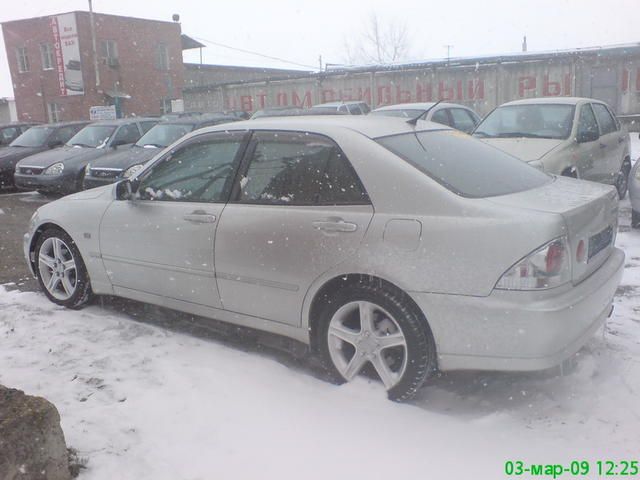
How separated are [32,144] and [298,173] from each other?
12103 millimetres

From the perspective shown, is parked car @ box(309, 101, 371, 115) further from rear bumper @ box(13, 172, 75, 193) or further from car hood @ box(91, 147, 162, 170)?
rear bumper @ box(13, 172, 75, 193)

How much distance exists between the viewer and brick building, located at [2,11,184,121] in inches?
1309

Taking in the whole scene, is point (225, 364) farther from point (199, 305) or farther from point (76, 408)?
point (76, 408)

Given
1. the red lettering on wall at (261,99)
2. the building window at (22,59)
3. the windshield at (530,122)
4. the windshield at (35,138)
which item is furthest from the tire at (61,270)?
the building window at (22,59)

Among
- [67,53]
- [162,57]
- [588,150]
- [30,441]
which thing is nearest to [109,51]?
[67,53]

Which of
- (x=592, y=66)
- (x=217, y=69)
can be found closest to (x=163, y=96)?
(x=217, y=69)

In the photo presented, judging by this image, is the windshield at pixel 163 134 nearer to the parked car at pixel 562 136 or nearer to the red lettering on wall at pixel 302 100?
the parked car at pixel 562 136

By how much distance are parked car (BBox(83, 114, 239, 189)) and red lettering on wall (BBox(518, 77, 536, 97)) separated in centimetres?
1317

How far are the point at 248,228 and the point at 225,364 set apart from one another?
0.88 m

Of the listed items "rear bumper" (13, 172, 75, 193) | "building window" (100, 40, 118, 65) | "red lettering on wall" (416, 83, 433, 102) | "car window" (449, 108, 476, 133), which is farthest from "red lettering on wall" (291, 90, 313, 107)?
"rear bumper" (13, 172, 75, 193)

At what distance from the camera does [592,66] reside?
20219mm

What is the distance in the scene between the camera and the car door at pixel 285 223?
3.29 m

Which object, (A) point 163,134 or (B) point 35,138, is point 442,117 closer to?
(A) point 163,134

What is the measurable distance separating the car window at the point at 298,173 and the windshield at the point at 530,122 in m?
4.95
